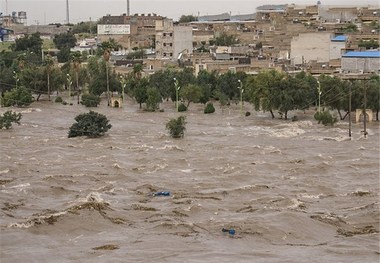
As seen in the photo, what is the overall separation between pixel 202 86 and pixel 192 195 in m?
11.4

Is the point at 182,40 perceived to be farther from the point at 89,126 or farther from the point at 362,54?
the point at 89,126

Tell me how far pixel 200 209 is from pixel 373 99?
9101 mm

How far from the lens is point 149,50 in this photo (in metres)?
34.3

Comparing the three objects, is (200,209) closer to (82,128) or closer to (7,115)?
(82,128)

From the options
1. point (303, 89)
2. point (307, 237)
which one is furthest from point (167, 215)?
point (303, 89)

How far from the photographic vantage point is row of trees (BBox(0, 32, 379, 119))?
58.6ft

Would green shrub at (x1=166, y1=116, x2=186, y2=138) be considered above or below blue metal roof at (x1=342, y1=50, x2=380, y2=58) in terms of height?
below

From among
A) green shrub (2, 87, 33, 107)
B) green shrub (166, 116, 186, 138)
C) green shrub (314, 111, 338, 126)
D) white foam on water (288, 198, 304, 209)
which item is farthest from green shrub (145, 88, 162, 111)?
white foam on water (288, 198, 304, 209)

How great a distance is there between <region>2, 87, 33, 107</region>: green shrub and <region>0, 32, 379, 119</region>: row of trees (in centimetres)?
203

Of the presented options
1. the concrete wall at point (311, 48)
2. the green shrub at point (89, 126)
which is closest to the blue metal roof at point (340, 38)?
the concrete wall at point (311, 48)

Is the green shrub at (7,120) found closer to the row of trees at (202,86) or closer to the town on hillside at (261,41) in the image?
the row of trees at (202,86)

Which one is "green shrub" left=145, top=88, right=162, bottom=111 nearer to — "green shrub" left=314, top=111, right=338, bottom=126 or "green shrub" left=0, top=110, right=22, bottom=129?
"green shrub" left=0, top=110, right=22, bottom=129

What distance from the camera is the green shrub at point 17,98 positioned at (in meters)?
21.0

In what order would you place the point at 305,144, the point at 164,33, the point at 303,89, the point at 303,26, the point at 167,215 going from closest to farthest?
1. the point at 167,215
2. the point at 305,144
3. the point at 303,89
4. the point at 164,33
5. the point at 303,26
